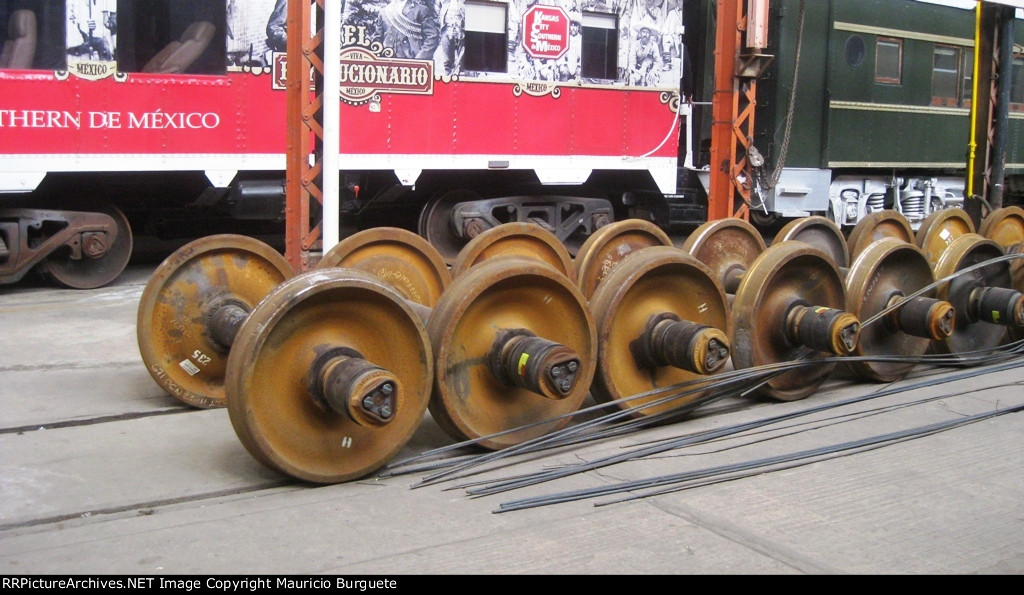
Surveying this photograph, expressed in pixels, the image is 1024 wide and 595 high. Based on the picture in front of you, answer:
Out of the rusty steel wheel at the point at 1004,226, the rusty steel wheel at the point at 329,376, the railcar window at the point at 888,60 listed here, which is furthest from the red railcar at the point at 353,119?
the rusty steel wheel at the point at 329,376

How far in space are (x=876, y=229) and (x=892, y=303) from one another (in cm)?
252

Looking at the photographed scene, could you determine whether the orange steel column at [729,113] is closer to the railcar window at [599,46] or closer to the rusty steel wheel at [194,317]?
the railcar window at [599,46]

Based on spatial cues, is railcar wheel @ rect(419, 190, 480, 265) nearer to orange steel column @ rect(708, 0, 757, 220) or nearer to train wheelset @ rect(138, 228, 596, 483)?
orange steel column @ rect(708, 0, 757, 220)

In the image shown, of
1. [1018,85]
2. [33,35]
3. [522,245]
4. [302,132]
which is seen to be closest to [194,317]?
[522,245]

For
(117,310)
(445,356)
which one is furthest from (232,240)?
(117,310)

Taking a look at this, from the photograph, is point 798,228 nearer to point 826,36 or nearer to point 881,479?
point 881,479

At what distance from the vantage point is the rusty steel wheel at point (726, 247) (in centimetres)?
739

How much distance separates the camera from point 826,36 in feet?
46.9

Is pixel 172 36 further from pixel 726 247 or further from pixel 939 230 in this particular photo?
pixel 939 230

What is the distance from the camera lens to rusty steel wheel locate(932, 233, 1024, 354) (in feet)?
22.3

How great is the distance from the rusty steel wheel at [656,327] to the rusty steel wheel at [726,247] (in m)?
1.71

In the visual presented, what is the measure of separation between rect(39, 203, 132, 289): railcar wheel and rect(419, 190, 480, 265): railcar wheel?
3.47 metres

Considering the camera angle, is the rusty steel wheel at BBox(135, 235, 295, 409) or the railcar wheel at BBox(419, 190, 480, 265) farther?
the railcar wheel at BBox(419, 190, 480, 265)

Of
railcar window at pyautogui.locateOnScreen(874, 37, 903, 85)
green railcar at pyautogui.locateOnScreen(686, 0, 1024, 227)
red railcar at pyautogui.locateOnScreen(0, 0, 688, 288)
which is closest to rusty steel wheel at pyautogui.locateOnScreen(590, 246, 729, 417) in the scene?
red railcar at pyautogui.locateOnScreen(0, 0, 688, 288)
